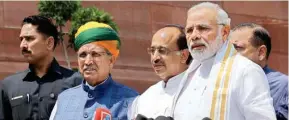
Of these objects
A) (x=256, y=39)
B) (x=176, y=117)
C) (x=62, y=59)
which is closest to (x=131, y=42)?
(x=62, y=59)

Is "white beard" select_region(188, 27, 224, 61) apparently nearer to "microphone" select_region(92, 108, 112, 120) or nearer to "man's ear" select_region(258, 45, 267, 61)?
"microphone" select_region(92, 108, 112, 120)

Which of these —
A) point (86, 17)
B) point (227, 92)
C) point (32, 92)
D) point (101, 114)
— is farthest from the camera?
point (86, 17)

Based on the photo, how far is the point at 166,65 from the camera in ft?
15.4

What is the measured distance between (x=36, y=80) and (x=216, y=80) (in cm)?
164

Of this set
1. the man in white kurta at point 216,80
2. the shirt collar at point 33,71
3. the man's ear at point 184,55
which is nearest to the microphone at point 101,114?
the man in white kurta at point 216,80

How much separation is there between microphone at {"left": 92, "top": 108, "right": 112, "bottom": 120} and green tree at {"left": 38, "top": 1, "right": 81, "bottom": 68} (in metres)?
10.0

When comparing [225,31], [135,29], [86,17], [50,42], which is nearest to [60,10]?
[86,17]

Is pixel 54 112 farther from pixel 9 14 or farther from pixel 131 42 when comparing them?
pixel 131 42

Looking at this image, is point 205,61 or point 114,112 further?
point 114,112

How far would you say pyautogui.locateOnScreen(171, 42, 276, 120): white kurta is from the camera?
396cm

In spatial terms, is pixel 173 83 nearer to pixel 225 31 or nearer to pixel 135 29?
pixel 225 31

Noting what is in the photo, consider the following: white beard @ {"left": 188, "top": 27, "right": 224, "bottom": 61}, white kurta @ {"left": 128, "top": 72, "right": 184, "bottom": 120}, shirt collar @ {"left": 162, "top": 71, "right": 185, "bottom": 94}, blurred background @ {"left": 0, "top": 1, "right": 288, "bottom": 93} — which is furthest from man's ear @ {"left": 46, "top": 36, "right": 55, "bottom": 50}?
blurred background @ {"left": 0, "top": 1, "right": 288, "bottom": 93}

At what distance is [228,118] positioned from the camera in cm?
400

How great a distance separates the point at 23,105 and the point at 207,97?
1.56 m
